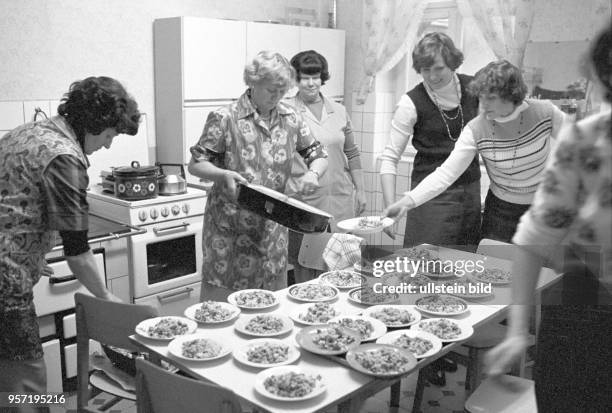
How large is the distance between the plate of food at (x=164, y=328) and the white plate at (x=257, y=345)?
0.72 feet

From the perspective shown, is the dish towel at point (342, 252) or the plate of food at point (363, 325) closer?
the plate of food at point (363, 325)

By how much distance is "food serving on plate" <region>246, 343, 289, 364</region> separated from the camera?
1.78 meters

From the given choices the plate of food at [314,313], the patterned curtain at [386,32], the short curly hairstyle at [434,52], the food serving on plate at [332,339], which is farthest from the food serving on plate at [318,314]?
the patterned curtain at [386,32]

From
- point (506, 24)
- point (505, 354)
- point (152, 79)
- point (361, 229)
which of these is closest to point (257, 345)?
point (361, 229)

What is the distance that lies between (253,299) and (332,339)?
1.55 feet

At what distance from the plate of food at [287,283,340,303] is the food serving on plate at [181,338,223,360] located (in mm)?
498

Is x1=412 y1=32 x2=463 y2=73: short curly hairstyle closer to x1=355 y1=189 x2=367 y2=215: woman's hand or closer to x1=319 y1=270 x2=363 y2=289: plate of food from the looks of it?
x1=355 y1=189 x2=367 y2=215: woman's hand

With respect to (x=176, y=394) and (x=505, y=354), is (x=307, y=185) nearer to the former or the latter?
(x=176, y=394)

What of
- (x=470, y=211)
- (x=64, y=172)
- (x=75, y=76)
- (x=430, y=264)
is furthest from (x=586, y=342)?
(x=75, y=76)

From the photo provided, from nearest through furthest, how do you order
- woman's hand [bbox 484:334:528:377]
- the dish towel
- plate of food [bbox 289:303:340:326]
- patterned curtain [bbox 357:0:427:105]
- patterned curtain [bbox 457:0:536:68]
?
woman's hand [bbox 484:334:528:377] → plate of food [bbox 289:303:340:326] → the dish towel → patterned curtain [bbox 457:0:536:68] → patterned curtain [bbox 357:0:427:105]

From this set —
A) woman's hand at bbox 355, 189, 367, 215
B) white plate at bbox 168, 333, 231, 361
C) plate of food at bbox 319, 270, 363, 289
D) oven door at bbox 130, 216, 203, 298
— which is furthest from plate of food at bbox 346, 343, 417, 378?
oven door at bbox 130, 216, 203, 298

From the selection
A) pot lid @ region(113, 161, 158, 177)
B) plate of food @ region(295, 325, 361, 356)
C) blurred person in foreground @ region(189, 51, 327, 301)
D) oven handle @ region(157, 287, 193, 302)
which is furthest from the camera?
oven handle @ region(157, 287, 193, 302)

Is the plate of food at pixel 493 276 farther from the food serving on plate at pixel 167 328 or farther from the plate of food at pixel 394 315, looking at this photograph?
the food serving on plate at pixel 167 328

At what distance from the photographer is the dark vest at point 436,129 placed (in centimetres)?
291
